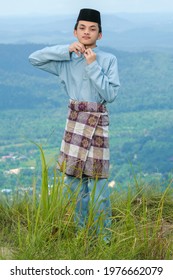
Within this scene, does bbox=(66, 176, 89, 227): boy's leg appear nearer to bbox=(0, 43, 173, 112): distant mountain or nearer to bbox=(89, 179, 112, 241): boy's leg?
Result: bbox=(89, 179, 112, 241): boy's leg

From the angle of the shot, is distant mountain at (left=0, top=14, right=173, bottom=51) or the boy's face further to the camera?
distant mountain at (left=0, top=14, right=173, bottom=51)

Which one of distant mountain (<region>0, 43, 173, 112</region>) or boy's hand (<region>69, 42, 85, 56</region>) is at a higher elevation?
boy's hand (<region>69, 42, 85, 56</region>)

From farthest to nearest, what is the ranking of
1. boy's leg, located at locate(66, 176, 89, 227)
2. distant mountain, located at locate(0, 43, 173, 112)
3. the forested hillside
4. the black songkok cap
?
1. distant mountain, located at locate(0, 43, 173, 112)
2. the forested hillside
3. boy's leg, located at locate(66, 176, 89, 227)
4. the black songkok cap

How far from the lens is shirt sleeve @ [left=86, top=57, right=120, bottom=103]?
3.84 meters

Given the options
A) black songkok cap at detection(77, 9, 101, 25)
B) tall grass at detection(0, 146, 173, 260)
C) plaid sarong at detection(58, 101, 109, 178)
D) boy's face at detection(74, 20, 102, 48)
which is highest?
black songkok cap at detection(77, 9, 101, 25)

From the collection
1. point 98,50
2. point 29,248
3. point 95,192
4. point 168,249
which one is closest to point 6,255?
point 29,248

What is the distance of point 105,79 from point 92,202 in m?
0.67

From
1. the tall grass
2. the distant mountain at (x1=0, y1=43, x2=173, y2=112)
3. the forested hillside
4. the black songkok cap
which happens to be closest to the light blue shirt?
the black songkok cap

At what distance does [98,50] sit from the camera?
3996 mm

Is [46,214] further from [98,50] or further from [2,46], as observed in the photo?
[2,46]

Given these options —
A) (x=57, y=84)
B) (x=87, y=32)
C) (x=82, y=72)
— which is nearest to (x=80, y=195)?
(x=82, y=72)

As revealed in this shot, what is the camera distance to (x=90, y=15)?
155 inches

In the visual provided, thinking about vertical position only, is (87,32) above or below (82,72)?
above

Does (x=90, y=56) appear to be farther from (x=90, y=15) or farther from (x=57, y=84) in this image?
(x=57, y=84)
